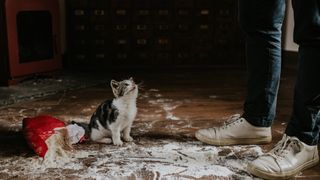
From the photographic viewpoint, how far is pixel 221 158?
46.8 inches

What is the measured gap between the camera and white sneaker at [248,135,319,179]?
3.42 ft

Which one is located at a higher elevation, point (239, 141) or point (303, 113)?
point (303, 113)

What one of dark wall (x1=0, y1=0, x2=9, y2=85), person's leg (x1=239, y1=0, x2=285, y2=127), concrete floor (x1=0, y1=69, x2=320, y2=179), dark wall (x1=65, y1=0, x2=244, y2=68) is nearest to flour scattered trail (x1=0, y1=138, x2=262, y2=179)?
concrete floor (x1=0, y1=69, x2=320, y2=179)

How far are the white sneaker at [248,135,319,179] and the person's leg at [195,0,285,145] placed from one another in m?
0.18

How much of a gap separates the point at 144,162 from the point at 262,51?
48 centimetres

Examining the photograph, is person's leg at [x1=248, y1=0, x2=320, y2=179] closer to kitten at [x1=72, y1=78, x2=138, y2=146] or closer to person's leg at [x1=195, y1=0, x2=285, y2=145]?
person's leg at [x1=195, y1=0, x2=285, y2=145]

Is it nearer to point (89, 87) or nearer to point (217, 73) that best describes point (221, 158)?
point (89, 87)

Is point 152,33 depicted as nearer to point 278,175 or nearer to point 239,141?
point 239,141

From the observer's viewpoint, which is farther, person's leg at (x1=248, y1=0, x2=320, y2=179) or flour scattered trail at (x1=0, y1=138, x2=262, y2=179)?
flour scattered trail at (x1=0, y1=138, x2=262, y2=179)

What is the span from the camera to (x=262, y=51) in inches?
47.7

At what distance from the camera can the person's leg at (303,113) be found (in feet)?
3.21

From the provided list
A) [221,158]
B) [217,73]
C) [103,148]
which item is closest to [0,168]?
[103,148]

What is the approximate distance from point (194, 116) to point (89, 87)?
0.78m

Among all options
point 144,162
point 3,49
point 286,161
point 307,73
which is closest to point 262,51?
point 307,73
